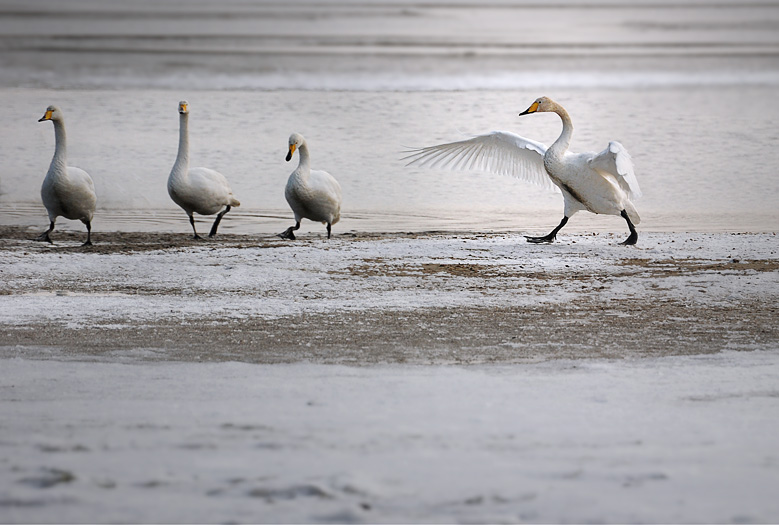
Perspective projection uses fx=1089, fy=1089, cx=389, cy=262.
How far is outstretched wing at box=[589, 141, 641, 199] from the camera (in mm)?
9078

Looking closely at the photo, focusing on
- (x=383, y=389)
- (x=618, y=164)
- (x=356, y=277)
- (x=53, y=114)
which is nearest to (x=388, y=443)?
(x=383, y=389)

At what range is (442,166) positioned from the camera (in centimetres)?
1038

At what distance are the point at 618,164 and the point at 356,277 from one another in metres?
2.78

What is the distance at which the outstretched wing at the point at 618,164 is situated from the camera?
357 inches

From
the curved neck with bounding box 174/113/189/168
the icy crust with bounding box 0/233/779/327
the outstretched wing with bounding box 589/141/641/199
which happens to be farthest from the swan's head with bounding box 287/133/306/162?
the outstretched wing with bounding box 589/141/641/199

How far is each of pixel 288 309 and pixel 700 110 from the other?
16265mm

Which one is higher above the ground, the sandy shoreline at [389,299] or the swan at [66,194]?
the swan at [66,194]

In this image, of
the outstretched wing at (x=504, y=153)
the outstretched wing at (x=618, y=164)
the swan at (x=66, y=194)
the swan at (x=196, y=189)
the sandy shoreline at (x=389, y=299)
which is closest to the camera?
the sandy shoreline at (x=389, y=299)

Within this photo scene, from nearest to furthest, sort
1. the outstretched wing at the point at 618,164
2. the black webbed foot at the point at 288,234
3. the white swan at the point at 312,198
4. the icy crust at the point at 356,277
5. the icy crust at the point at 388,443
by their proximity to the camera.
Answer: the icy crust at the point at 388,443 → the icy crust at the point at 356,277 → the outstretched wing at the point at 618,164 → the black webbed foot at the point at 288,234 → the white swan at the point at 312,198

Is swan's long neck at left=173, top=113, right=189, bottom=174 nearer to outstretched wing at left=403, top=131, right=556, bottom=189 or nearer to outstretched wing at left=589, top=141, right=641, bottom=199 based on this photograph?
outstretched wing at left=403, top=131, right=556, bottom=189

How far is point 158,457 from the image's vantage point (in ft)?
12.0

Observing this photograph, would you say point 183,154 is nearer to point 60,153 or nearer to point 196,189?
point 196,189

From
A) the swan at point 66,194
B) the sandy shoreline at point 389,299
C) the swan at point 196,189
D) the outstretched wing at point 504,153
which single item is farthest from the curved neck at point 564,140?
the swan at point 66,194

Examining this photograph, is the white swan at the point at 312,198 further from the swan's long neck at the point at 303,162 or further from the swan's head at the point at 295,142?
the swan's head at the point at 295,142
